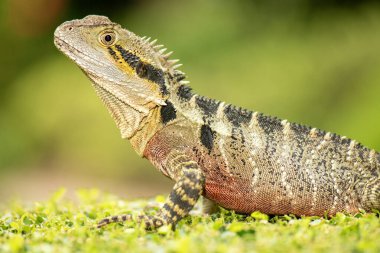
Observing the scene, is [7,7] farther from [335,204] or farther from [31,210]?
[335,204]

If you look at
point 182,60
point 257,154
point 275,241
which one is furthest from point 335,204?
point 182,60

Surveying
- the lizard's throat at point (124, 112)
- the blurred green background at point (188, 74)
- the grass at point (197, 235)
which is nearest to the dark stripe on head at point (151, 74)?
the lizard's throat at point (124, 112)

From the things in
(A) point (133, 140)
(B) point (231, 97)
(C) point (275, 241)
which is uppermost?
(B) point (231, 97)

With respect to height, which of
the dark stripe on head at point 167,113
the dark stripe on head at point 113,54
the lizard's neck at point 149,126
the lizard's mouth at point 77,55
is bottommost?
the lizard's neck at point 149,126

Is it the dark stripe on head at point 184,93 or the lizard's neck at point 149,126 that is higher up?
the dark stripe on head at point 184,93

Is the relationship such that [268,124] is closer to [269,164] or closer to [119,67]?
[269,164]

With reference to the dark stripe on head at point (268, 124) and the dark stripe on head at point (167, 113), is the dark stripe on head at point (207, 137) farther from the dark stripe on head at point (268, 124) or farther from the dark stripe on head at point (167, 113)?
the dark stripe on head at point (268, 124)

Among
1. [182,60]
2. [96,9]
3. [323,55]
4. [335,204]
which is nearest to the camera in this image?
[335,204]
